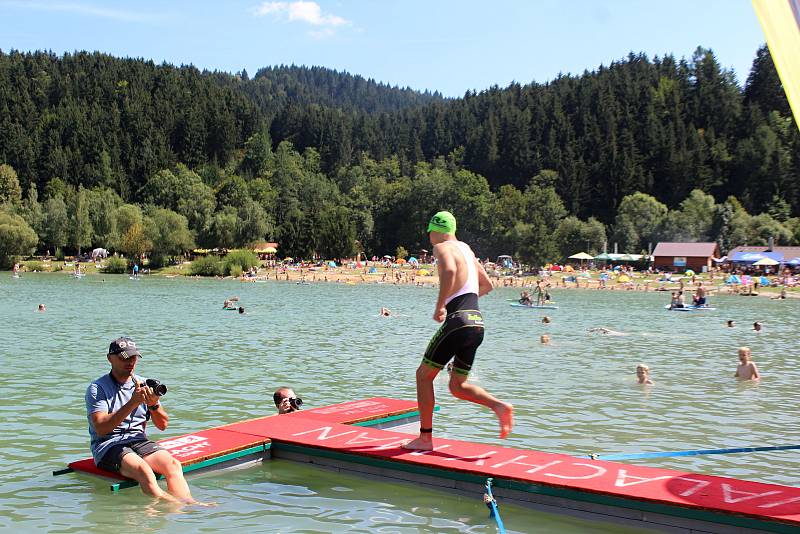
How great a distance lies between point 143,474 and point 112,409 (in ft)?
2.27

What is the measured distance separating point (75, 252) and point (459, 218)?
53.4m

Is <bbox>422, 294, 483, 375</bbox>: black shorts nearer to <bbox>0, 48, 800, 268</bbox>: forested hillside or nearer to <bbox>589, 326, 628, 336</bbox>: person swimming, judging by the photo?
<bbox>589, 326, 628, 336</bbox>: person swimming

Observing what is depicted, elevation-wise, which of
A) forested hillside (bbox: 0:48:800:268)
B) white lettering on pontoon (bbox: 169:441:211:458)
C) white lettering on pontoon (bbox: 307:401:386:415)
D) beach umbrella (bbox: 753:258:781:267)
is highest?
forested hillside (bbox: 0:48:800:268)

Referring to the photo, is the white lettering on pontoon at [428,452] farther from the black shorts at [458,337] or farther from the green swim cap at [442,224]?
the green swim cap at [442,224]

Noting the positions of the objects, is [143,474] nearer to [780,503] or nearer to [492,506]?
[492,506]

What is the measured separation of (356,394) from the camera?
1756 centimetres

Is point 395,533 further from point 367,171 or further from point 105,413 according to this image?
point 367,171

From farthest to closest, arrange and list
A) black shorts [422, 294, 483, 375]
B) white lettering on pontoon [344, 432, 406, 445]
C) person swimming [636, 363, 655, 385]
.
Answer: person swimming [636, 363, 655, 385], white lettering on pontoon [344, 432, 406, 445], black shorts [422, 294, 483, 375]

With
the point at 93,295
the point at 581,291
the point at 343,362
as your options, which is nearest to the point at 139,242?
the point at 93,295

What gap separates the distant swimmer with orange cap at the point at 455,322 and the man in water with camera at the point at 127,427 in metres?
2.54

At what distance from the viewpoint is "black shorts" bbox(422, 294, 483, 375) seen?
8.14 m

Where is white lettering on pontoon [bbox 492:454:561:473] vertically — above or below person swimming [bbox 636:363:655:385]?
above

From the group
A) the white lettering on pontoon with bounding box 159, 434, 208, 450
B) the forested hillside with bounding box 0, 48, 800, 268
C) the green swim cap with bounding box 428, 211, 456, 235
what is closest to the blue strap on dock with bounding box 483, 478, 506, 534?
the green swim cap with bounding box 428, 211, 456, 235

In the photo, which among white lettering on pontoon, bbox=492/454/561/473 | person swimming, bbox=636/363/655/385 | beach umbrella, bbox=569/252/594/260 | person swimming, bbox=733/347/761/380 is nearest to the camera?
white lettering on pontoon, bbox=492/454/561/473
